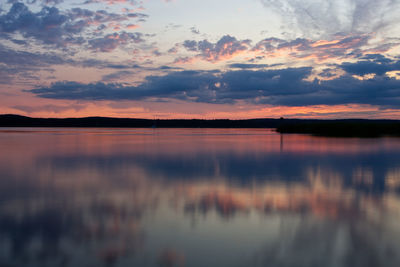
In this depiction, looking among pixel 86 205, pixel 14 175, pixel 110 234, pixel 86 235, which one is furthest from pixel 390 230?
pixel 14 175

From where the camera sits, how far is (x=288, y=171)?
15484mm

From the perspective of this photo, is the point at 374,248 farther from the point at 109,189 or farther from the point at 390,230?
the point at 109,189

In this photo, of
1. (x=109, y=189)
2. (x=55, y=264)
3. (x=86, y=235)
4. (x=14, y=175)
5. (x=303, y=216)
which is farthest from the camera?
(x=14, y=175)

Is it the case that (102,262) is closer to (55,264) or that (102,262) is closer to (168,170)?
(55,264)

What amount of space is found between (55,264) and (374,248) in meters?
5.14

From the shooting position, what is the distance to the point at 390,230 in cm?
665

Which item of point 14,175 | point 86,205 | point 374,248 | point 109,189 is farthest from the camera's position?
point 14,175

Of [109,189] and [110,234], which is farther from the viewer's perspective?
[109,189]

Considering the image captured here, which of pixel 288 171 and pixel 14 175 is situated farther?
pixel 288 171

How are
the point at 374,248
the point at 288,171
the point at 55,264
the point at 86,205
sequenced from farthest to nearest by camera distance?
1. the point at 288,171
2. the point at 86,205
3. the point at 374,248
4. the point at 55,264

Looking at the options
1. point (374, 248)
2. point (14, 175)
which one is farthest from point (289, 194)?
point (14, 175)

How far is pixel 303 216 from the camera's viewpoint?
768 cm

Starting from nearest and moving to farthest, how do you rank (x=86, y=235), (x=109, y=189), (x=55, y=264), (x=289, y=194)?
(x=55, y=264) → (x=86, y=235) → (x=289, y=194) → (x=109, y=189)

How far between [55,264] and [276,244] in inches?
141
